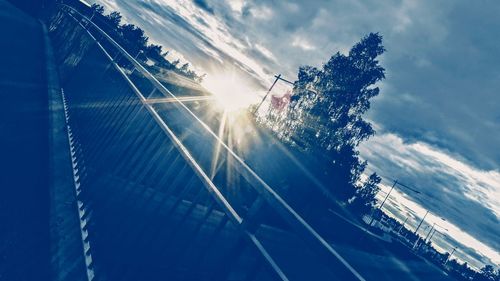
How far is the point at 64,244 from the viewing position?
2.37 meters

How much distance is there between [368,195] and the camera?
175 ft

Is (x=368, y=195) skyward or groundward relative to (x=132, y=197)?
skyward

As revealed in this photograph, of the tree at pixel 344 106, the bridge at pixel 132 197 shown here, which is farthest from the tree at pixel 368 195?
the bridge at pixel 132 197

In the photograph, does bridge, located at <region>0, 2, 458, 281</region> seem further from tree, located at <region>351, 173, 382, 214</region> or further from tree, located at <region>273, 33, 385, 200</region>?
tree, located at <region>351, 173, 382, 214</region>

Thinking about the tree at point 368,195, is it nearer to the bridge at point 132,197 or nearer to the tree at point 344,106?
Answer: the tree at point 344,106

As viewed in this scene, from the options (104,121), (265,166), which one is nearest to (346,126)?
(265,166)

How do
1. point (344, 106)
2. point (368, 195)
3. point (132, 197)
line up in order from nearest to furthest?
point (132, 197)
point (344, 106)
point (368, 195)

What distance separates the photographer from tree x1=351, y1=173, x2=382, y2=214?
5278cm

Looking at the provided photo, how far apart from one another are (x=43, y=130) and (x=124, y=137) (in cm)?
166

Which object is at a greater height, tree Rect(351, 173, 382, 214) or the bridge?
tree Rect(351, 173, 382, 214)

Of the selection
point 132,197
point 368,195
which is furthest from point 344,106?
point 368,195

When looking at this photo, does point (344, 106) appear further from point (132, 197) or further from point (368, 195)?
point (368, 195)

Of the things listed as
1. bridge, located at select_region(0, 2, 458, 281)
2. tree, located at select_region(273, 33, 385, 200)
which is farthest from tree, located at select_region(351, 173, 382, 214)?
bridge, located at select_region(0, 2, 458, 281)

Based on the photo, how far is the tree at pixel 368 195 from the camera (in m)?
52.8
